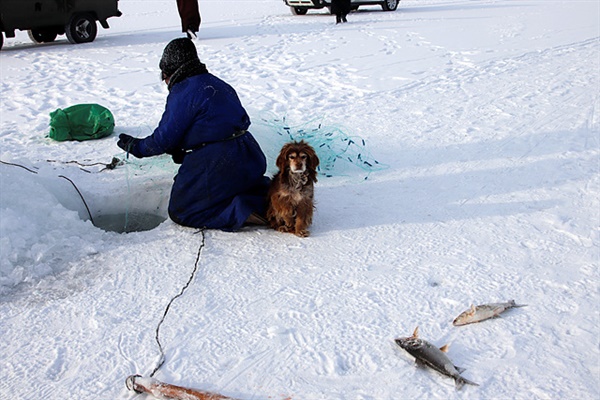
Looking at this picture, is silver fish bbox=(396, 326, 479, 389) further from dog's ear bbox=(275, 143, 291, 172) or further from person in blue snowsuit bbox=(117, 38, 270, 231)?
person in blue snowsuit bbox=(117, 38, 270, 231)

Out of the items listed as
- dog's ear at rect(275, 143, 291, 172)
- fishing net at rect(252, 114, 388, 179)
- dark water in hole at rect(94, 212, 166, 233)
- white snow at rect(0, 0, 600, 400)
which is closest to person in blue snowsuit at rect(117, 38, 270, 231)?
white snow at rect(0, 0, 600, 400)

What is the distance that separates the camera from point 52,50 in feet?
39.7

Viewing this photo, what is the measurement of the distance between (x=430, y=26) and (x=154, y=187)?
36.8 feet

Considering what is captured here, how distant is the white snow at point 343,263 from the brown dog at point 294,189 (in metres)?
0.15

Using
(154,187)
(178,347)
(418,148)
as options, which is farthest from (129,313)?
(418,148)

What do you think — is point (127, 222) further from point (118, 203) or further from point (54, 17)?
point (54, 17)

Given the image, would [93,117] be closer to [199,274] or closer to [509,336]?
[199,274]

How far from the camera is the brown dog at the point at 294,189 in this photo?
3967mm

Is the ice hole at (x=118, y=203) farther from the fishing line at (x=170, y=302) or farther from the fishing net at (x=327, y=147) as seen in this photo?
the fishing net at (x=327, y=147)

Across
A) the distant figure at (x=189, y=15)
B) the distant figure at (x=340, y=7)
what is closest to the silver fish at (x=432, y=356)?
the distant figure at (x=189, y=15)

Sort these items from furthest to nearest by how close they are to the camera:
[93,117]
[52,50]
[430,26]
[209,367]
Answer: [430,26] < [52,50] < [93,117] < [209,367]

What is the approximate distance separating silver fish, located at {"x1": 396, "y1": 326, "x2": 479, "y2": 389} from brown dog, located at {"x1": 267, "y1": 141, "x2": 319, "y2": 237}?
4.70 feet

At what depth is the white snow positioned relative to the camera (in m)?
2.83

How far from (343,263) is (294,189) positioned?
0.62m
